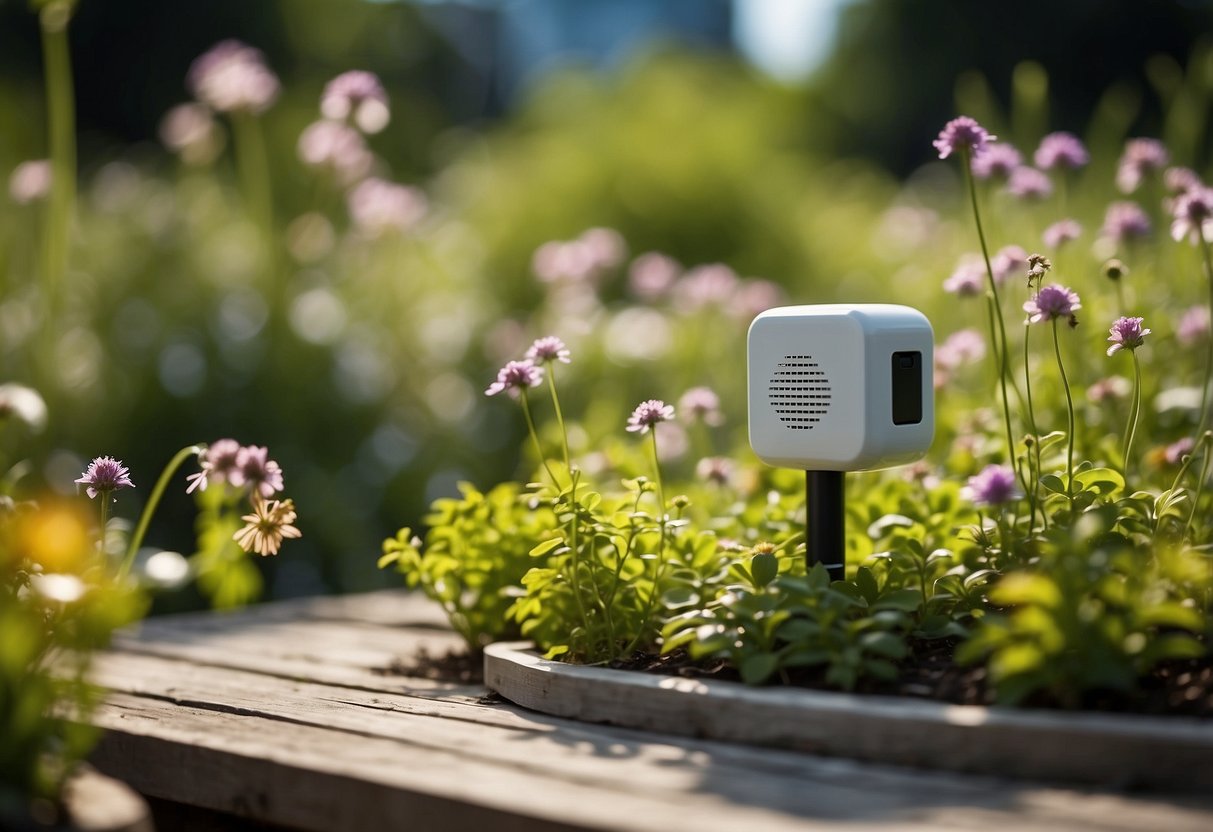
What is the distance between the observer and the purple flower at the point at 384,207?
4750mm

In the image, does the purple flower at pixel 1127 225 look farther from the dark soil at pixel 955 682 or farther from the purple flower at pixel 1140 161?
the dark soil at pixel 955 682

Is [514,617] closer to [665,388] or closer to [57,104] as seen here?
[57,104]

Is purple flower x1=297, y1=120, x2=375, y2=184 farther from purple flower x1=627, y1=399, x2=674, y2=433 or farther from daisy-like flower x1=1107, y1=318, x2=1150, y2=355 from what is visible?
daisy-like flower x1=1107, y1=318, x2=1150, y2=355

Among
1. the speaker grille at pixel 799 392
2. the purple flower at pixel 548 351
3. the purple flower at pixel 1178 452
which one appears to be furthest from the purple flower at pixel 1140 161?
the purple flower at pixel 548 351

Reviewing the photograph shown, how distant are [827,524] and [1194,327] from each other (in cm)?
132

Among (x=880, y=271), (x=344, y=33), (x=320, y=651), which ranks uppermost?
(x=344, y=33)

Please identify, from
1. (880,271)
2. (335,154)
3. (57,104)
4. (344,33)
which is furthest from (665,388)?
(344,33)

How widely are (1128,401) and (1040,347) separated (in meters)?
0.46

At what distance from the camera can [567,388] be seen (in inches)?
207

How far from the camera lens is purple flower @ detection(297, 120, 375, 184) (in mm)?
4277

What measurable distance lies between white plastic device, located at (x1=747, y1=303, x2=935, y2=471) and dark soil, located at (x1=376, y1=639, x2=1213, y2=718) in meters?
0.35

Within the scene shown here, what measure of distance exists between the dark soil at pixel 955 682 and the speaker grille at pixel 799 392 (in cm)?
42

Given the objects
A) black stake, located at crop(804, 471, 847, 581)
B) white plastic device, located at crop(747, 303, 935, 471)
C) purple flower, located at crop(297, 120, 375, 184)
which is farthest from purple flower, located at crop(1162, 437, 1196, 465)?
purple flower, located at crop(297, 120, 375, 184)

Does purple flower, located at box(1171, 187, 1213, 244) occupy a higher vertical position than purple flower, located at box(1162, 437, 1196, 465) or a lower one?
higher
